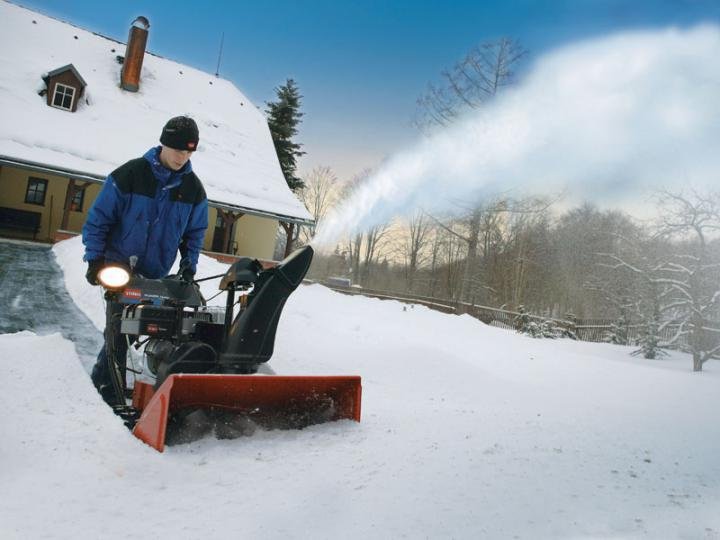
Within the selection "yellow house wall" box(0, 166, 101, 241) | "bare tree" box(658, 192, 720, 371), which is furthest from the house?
"bare tree" box(658, 192, 720, 371)

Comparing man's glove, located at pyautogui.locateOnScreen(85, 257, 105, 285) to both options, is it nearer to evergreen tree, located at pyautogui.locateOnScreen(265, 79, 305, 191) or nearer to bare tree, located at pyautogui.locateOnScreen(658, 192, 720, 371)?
bare tree, located at pyautogui.locateOnScreen(658, 192, 720, 371)

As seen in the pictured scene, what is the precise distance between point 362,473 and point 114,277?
5.39ft

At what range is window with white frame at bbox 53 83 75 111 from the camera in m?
18.1

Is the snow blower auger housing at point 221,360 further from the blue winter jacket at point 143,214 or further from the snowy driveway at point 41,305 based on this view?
the snowy driveway at point 41,305

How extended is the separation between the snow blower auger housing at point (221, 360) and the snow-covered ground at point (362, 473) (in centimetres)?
15

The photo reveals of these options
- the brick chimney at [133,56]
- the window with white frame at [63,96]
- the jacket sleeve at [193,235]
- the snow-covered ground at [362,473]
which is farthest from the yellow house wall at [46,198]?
the snow-covered ground at [362,473]

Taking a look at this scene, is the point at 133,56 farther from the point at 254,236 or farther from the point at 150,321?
the point at 150,321

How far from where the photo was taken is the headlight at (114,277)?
8.57 ft

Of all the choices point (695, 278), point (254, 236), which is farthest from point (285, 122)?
point (695, 278)

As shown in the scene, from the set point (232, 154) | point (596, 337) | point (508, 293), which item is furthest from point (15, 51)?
point (508, 293)

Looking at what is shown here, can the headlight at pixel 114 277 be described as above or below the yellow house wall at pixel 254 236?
below

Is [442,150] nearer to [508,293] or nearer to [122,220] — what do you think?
[122,220]

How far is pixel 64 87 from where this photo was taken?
18281mm

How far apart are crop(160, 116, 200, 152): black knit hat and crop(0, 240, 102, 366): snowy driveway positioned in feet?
8.48
